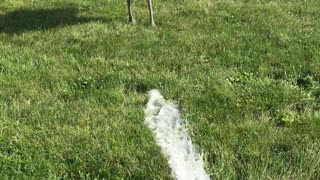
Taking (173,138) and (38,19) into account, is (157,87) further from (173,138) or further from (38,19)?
(38,19)

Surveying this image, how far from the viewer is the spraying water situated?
5493 millimetres

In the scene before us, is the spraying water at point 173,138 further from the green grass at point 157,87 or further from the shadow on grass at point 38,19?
the shadow on grass at point 38,19

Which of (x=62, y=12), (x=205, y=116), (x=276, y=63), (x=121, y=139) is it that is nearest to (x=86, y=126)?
(x=121, y=139)

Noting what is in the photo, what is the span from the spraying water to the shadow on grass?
14.4 feet

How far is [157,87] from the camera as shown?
7492 mm

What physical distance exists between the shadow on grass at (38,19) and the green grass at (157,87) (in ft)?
0.09

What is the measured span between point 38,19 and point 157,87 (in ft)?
16.1

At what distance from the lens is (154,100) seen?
7.09 m

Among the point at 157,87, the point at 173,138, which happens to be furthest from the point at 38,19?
the point at 173,138

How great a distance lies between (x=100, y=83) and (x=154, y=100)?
1.08m

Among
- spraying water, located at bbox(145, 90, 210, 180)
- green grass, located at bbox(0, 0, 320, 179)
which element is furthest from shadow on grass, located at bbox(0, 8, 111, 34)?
spraying water, located at bbox(145, 90, 210, 180)

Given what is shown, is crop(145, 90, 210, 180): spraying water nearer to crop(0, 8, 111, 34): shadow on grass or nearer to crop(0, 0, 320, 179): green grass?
crop(0, 0, 320, 179): green grass

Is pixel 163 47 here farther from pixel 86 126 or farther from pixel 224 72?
pixel 86 126

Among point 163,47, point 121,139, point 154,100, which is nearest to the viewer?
point 121,139
